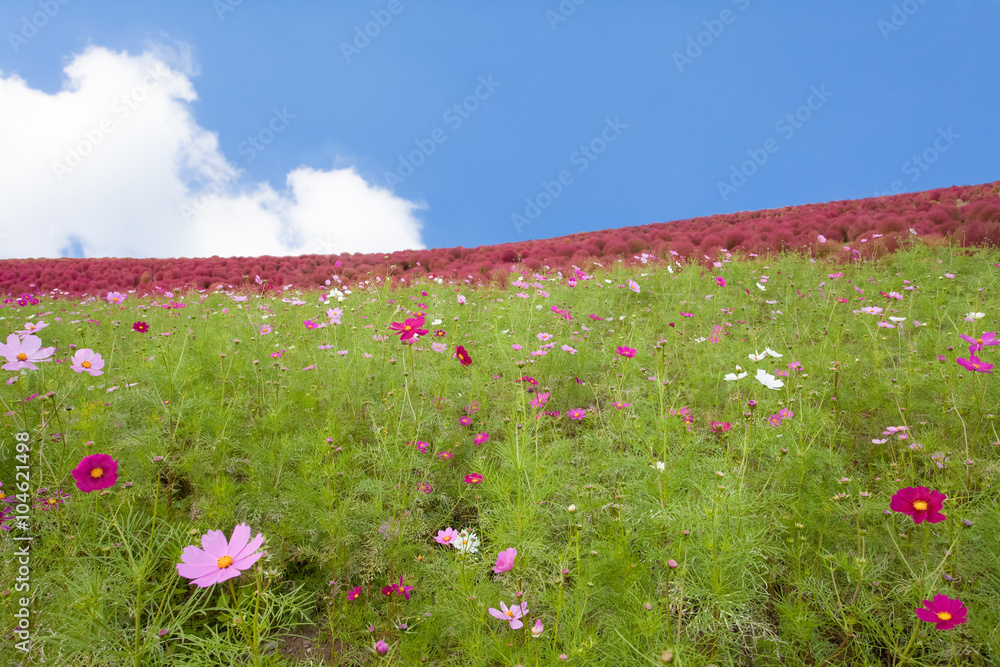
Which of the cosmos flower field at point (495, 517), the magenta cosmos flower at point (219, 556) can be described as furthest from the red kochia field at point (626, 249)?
the magenta cosmos flower at point (219, 556)

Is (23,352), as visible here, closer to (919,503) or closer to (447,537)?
(447,537)

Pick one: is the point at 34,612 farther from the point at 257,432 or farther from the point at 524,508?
the point at 524,508

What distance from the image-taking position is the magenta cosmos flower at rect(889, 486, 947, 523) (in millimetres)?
870

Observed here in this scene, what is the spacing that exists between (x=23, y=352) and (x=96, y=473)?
1.50 ft

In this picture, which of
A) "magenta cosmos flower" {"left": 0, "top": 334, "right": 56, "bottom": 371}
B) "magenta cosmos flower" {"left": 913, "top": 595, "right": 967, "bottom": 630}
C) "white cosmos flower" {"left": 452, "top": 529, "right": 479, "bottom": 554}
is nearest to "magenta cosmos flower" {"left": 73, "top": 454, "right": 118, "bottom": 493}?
"magenta cosmos flower" {"left": 0, "top": 334, "right": 56, "bottom": 371}

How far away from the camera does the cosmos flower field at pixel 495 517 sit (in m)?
0.89

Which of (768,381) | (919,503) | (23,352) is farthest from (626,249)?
(23,352)

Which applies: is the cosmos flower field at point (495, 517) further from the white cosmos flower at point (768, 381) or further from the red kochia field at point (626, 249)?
the red kochia field at point (626, 249)

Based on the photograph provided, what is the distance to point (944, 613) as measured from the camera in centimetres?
75

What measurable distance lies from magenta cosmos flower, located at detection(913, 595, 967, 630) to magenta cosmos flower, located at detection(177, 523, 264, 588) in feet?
3.44

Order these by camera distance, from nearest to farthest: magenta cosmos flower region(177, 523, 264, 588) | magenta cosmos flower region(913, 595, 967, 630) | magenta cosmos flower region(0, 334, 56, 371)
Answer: magenta cosmos flower region(177, 523, 264, 588) < magenta cosmos flower region(913, 595, 967, 630) < magenta cosmos flower region(0, 334, 56, 371)

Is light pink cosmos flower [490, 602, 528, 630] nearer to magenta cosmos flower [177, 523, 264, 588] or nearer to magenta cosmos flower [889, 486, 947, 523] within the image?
magenta cosmos flower [177, 523, 264, 588]

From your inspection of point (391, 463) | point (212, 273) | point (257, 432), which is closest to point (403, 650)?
point (391, 463)

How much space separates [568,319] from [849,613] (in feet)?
7.01
